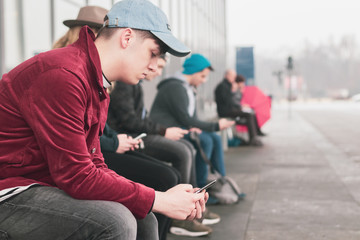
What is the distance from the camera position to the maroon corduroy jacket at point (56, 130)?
186 centimetres

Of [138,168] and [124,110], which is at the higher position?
[124,110]

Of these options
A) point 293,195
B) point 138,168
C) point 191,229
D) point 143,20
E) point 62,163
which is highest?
point 143,20

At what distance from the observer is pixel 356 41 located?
9456 centimetres

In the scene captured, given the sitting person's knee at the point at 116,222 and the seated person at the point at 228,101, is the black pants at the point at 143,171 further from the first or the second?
the seated person at the point at 228,101

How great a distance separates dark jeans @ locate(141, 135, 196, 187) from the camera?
14.5 ft

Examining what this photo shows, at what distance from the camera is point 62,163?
1.87 m

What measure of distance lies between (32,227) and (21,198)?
0.12 meters

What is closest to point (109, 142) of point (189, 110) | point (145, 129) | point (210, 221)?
point (145, 129)

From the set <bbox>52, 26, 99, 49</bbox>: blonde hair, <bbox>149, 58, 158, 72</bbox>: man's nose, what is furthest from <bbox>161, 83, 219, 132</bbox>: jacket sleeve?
<bbox>149, 58, 158, 72</bbox>: man's nose

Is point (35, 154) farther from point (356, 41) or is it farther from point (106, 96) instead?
point (356, 41)

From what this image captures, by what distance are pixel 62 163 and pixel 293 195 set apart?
480cm

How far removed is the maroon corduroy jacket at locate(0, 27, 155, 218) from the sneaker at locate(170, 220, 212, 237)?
2444mm

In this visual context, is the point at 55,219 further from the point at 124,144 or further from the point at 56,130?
the point at 124,144

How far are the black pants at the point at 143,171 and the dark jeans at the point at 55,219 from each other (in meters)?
1.39
